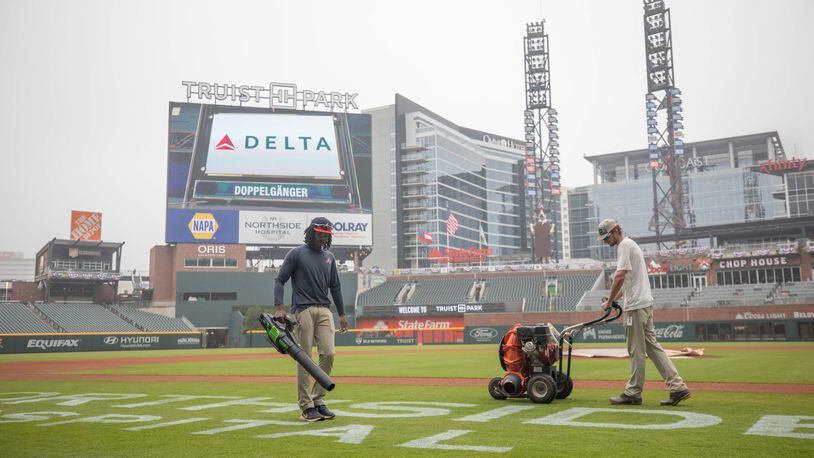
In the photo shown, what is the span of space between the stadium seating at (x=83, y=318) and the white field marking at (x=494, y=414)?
5125cm

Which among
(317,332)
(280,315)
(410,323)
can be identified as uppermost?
(280,315)

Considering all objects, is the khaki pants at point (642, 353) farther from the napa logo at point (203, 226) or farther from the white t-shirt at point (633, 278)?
the napa logo at point (203, 226)

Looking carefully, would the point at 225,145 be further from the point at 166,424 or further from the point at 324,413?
the point at 324,413

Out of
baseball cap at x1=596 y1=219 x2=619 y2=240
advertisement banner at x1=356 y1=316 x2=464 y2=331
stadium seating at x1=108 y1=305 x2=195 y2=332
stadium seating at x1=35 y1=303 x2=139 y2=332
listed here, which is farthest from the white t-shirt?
advertisement banner at x1=356 y1=316 x2=464 y2=331

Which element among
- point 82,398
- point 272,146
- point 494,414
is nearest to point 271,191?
point 272,146

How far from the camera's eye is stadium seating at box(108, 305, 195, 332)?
57625 mm

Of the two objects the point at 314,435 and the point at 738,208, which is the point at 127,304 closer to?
the point at 314,435

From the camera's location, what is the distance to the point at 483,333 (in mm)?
51156

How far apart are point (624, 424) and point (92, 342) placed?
46055 millimetres

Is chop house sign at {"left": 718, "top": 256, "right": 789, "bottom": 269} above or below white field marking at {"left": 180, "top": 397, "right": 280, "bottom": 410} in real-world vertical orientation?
above

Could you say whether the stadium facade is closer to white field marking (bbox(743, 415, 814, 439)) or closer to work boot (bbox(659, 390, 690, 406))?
work boot (bbox(659, 390, 690, 406))

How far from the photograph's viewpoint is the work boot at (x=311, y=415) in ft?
24.0

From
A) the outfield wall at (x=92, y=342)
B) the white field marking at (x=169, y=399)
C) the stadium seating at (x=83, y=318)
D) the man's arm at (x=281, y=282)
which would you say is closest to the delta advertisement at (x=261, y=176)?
the stadium seating at (x=83, y=318)

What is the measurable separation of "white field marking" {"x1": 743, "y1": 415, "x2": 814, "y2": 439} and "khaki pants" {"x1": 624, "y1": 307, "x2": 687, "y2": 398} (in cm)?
125
